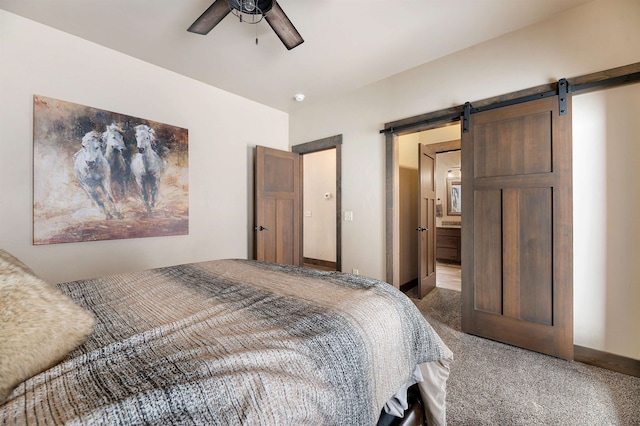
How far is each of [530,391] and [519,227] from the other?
1237 millimetres

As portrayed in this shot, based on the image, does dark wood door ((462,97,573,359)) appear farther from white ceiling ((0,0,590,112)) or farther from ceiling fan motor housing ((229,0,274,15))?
ceiling fan motor housing ((229,0,274,15))

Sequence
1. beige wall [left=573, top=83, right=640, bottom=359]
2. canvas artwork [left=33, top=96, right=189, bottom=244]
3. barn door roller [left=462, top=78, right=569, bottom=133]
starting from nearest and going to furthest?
1. beige wall [left=573, top=83, right=640, bottom=359]
2. barn door roller [left=462, top=78, right=569, bottom=133]
3. canvas artwork [left=33, top=96, right=189, bottom=244]

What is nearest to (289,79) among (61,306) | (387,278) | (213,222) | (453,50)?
(453,50)

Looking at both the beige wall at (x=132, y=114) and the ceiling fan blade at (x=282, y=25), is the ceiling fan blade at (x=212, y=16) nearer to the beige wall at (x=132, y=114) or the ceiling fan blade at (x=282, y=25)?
the ceiling fan blade at (x=282, y=25)

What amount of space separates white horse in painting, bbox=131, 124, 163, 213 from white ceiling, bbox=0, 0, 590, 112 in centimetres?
81

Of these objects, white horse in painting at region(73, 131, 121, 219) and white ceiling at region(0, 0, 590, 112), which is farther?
white horse in painting at region(73, 131, 121, 219)

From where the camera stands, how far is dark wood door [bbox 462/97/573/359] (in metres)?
2.10

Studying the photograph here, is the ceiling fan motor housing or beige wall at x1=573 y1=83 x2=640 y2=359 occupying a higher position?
the ceiling fan motor housing

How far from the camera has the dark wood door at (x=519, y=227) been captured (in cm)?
210

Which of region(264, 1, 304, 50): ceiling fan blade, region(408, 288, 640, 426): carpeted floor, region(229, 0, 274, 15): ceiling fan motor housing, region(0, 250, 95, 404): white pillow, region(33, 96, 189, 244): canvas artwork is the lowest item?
region(408, 288, 640, 426): carpeted floor

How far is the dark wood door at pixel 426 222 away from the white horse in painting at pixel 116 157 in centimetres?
354

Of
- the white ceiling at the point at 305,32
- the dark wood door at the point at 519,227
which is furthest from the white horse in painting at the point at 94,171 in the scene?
the dark wood door at the point at 519,227

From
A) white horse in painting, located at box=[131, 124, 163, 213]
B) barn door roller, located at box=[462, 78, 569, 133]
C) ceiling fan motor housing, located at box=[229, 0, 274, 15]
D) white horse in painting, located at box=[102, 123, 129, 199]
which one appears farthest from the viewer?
white horse in painting, located at box=[131, 124, 163, 213]

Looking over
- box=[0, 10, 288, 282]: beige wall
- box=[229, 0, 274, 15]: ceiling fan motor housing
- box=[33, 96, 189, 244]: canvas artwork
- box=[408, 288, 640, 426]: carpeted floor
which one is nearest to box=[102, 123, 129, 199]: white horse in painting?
box=[33, 96, 189, 244]: canvas artwork
